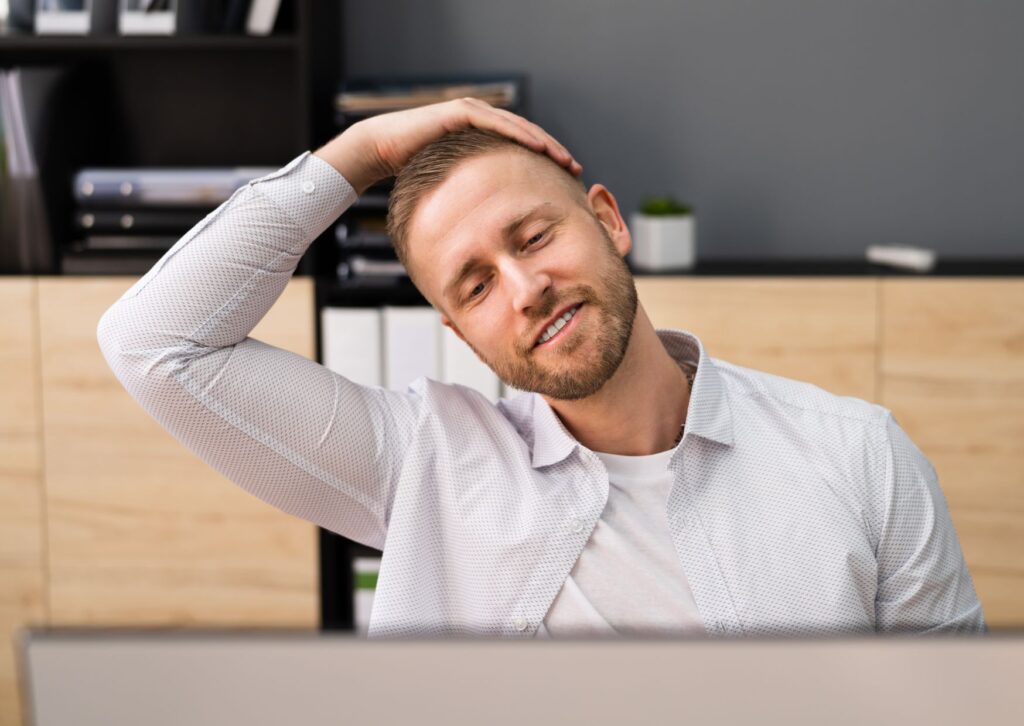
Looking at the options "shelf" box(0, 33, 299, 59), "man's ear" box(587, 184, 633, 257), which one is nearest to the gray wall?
"shelf" box(0, 33, 299, 59)

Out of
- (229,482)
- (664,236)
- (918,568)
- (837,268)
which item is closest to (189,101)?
(229,482)

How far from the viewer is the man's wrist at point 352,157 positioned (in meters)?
1.22

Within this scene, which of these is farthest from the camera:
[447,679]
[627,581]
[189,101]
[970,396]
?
[189,101]

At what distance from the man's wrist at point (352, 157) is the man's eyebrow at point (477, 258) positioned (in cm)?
20

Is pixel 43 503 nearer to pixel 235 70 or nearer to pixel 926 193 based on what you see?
pixel 235 70

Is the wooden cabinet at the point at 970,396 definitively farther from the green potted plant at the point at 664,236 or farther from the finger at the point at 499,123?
the finger at the point at 499,123

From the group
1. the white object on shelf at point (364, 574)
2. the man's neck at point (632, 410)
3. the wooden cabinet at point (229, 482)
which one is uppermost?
the man's neck at point (632, 410)

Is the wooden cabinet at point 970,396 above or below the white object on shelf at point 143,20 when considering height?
below

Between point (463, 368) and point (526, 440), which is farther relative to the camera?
point (463, 368)

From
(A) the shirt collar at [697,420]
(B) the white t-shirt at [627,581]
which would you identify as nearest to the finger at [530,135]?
(A) the shirt collar at [697,420]

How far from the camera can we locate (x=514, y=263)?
3.62 ft

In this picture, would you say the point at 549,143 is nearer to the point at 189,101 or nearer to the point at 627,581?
the point at 627,581

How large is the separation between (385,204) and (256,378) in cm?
120

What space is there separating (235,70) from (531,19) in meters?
0.72
